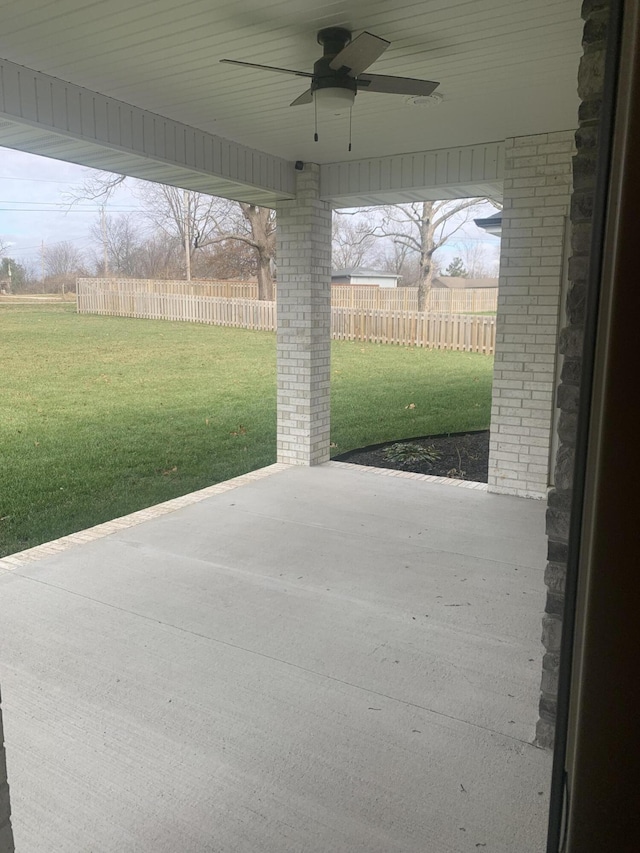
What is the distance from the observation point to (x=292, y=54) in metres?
3.73

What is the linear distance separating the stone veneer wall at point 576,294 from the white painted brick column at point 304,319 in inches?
179

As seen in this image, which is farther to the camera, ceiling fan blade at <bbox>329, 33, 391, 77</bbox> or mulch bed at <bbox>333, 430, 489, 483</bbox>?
mulch bed at <bbox>333, 430, 489, 483</bbox>

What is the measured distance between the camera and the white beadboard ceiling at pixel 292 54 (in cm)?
315

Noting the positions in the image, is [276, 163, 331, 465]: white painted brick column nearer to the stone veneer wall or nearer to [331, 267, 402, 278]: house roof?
the stone veneer wall

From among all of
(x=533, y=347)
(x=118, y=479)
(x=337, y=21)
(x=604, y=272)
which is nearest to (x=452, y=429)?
(x=533, y=347)

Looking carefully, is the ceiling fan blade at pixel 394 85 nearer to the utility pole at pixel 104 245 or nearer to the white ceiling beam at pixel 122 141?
the white ceiling beam at pixel 122 141

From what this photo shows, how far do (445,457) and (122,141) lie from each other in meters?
4.76

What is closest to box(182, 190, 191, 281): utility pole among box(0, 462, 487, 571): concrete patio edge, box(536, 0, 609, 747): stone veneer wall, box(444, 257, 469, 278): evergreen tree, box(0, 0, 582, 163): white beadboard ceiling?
box(444, 257, 469, 278): evergreen tree

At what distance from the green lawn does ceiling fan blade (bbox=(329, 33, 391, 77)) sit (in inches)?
168

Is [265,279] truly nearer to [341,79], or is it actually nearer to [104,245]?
[104,245]

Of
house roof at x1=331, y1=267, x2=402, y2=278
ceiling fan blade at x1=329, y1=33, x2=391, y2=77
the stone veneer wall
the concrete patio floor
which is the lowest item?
the concrete patio floor

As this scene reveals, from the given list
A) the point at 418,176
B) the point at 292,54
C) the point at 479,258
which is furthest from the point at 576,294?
the point at 479,258

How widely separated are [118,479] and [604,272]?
7.67 metres

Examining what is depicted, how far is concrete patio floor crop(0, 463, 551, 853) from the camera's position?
213 cm
